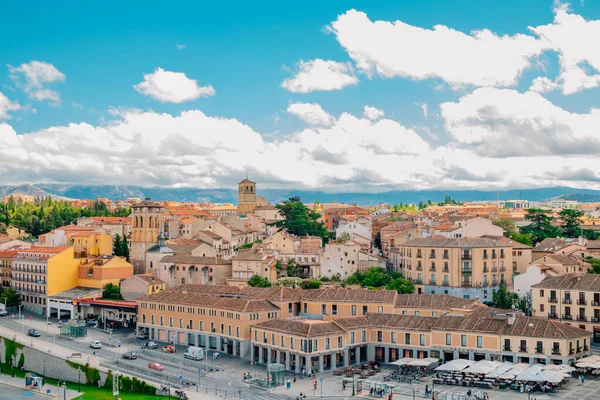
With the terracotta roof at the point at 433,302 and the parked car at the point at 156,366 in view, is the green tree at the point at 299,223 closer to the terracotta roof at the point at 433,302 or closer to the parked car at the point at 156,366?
the terracotta roof at the point at 433,302

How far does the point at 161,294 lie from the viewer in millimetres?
84062

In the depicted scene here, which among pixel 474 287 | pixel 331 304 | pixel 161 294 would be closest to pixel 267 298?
pixel 331 304

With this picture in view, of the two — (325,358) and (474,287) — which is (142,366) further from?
(474,287)

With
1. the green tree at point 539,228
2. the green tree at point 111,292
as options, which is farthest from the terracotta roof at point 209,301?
the green tree at point 539,228

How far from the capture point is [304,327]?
66625 mm

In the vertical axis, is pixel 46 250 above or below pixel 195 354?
above

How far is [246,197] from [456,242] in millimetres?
81082

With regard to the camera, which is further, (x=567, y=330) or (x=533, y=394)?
(x=567, y=330)

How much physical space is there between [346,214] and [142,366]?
299ft

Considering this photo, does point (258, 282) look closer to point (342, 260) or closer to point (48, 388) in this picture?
point (342, 260)

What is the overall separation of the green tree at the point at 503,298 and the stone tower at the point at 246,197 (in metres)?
84.8

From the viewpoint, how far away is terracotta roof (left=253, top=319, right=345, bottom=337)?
6575 cm

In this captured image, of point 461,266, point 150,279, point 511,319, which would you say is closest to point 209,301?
point 150,279

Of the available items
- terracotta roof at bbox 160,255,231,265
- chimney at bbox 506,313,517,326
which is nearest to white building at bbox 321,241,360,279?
terracotta roof at bbox 160,255,231,265
